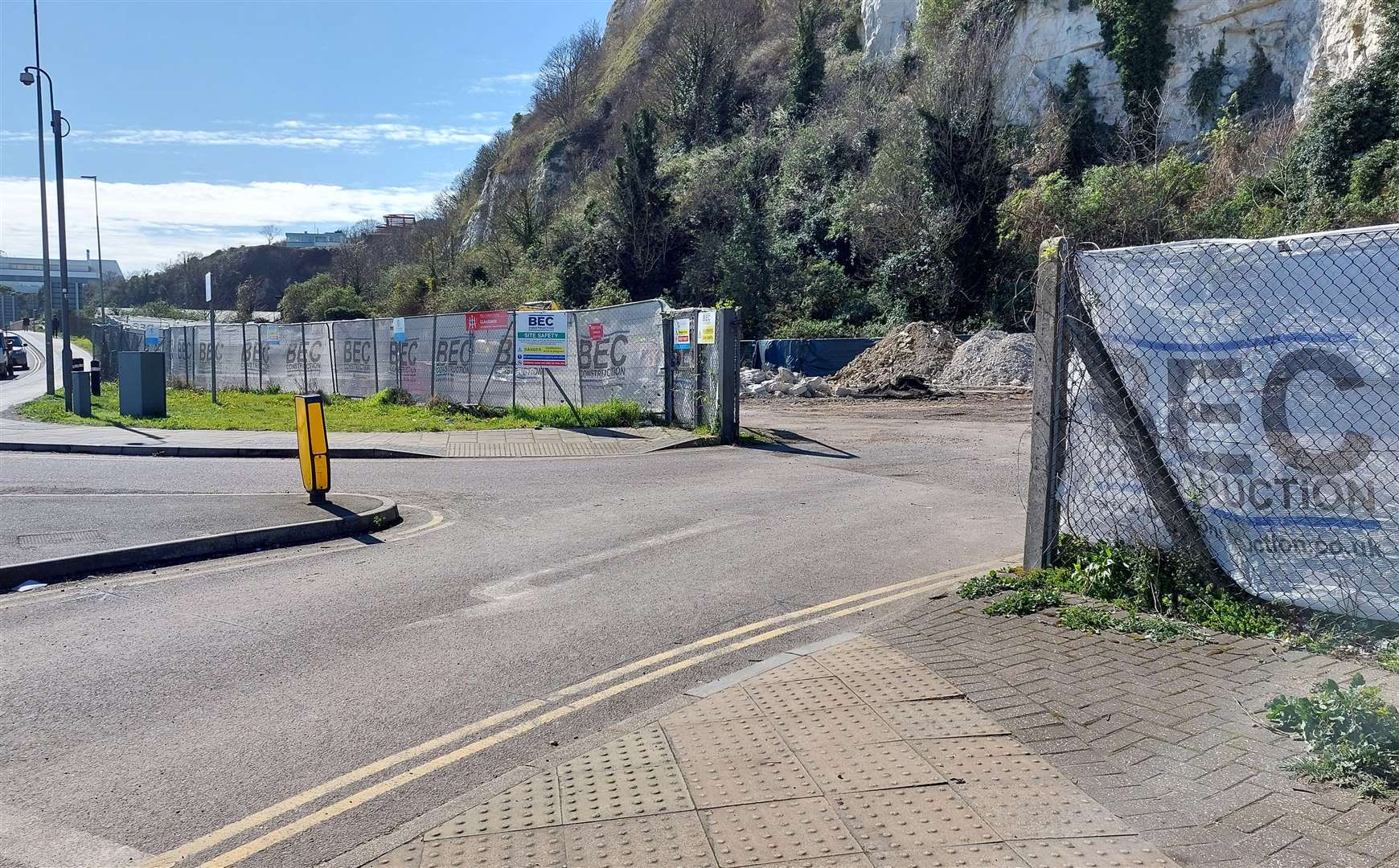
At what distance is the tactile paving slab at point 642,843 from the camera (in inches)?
130

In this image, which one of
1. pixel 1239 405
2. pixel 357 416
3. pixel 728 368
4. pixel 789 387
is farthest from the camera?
pixel 789 387

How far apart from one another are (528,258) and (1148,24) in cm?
2955

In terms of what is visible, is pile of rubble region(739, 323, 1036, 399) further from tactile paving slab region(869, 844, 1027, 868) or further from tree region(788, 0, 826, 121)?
tactile paving slab region(869, 844, 1027, 868)

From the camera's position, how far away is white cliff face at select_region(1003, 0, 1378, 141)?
107 ft

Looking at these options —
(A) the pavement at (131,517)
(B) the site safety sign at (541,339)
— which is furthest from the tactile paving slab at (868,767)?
(B) the site safety sign at (541,339)

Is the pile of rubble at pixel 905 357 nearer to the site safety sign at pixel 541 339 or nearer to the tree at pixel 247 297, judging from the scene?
the site safety sign at pixel 541 339

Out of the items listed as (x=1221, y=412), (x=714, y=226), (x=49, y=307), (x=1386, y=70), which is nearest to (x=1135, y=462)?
(x=1221, y=412)

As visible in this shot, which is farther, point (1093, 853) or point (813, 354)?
point (813, 354)

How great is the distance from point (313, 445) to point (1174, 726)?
8529 millimetres

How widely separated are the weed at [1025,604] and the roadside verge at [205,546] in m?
6.15

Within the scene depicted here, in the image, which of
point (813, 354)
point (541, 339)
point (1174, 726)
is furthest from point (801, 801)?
point (813, 354)

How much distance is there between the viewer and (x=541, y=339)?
21.0 metres

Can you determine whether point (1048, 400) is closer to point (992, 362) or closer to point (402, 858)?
point (402, 858)

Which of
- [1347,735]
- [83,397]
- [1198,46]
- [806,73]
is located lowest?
[1347,735]
